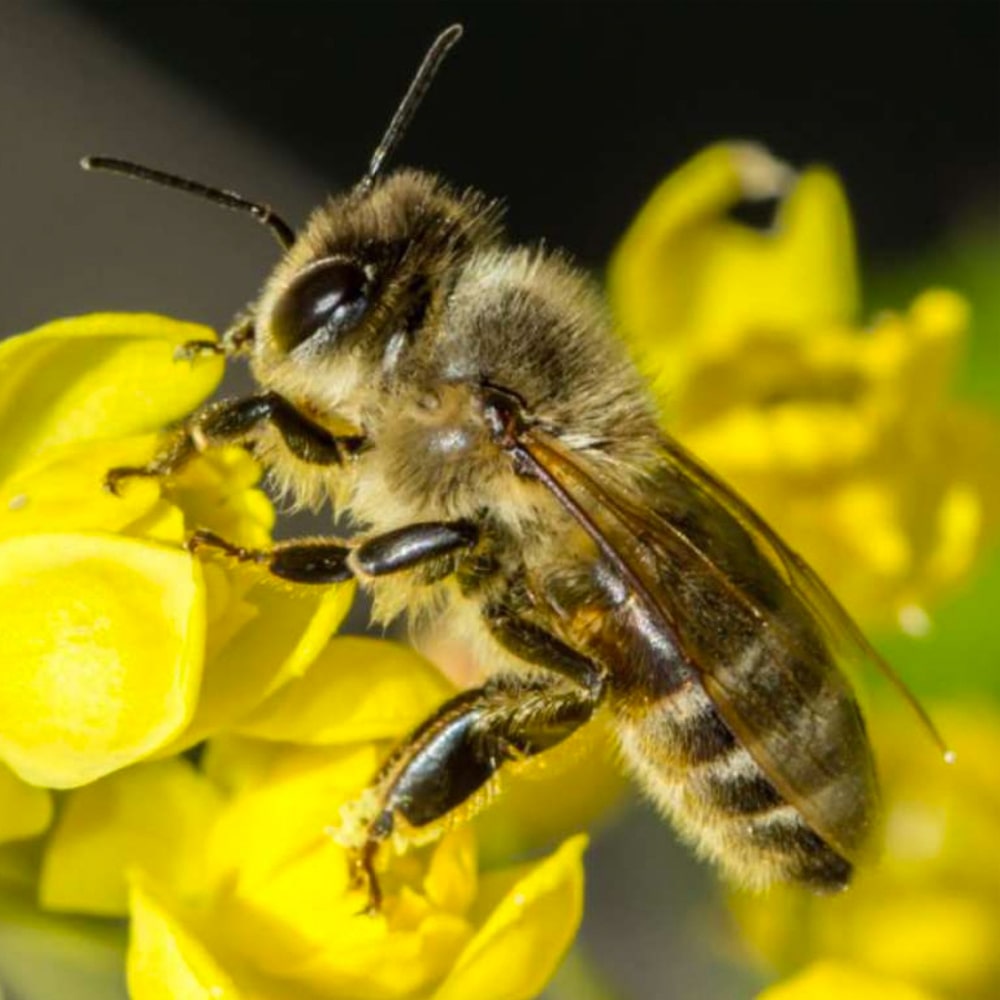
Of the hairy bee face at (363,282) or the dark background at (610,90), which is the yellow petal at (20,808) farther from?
the dark background at (610,90)

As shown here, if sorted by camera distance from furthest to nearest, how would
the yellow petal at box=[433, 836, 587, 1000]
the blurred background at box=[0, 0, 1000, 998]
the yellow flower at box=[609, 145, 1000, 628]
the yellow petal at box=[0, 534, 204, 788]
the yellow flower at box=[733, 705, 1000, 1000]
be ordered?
the blurred background at box=[0, 0, 1000, 998] < the yellow flower at box=[609, 145, 1000, 628] < the yellow flower at box=[733, 705, 1000, 1000] < the yellow petal at box=[433, 836, 587, 1000] < the yellow petal at box=[0, 534, 204, 788]

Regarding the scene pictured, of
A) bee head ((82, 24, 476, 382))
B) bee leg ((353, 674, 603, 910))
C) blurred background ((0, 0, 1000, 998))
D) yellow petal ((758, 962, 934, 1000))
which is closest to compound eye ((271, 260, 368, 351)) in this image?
bee head ((82, 24, 476, 382))

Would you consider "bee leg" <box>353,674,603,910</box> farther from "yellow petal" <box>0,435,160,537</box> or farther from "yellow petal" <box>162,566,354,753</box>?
"yellow petal" <box>0,435,160,537</box>

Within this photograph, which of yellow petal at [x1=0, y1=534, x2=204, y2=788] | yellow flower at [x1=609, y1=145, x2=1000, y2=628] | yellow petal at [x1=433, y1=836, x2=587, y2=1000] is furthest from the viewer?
yellow flower at [x1=609, y1=145, x2=1000, y2=628]

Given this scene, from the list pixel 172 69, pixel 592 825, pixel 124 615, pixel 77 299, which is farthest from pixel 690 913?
pixel 172 69

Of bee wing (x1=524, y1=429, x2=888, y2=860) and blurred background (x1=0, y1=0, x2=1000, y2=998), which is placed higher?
bee wing (x1=524, y1=429, x2=888, y2=860)

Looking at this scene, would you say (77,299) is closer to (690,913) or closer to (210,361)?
(690,913)
